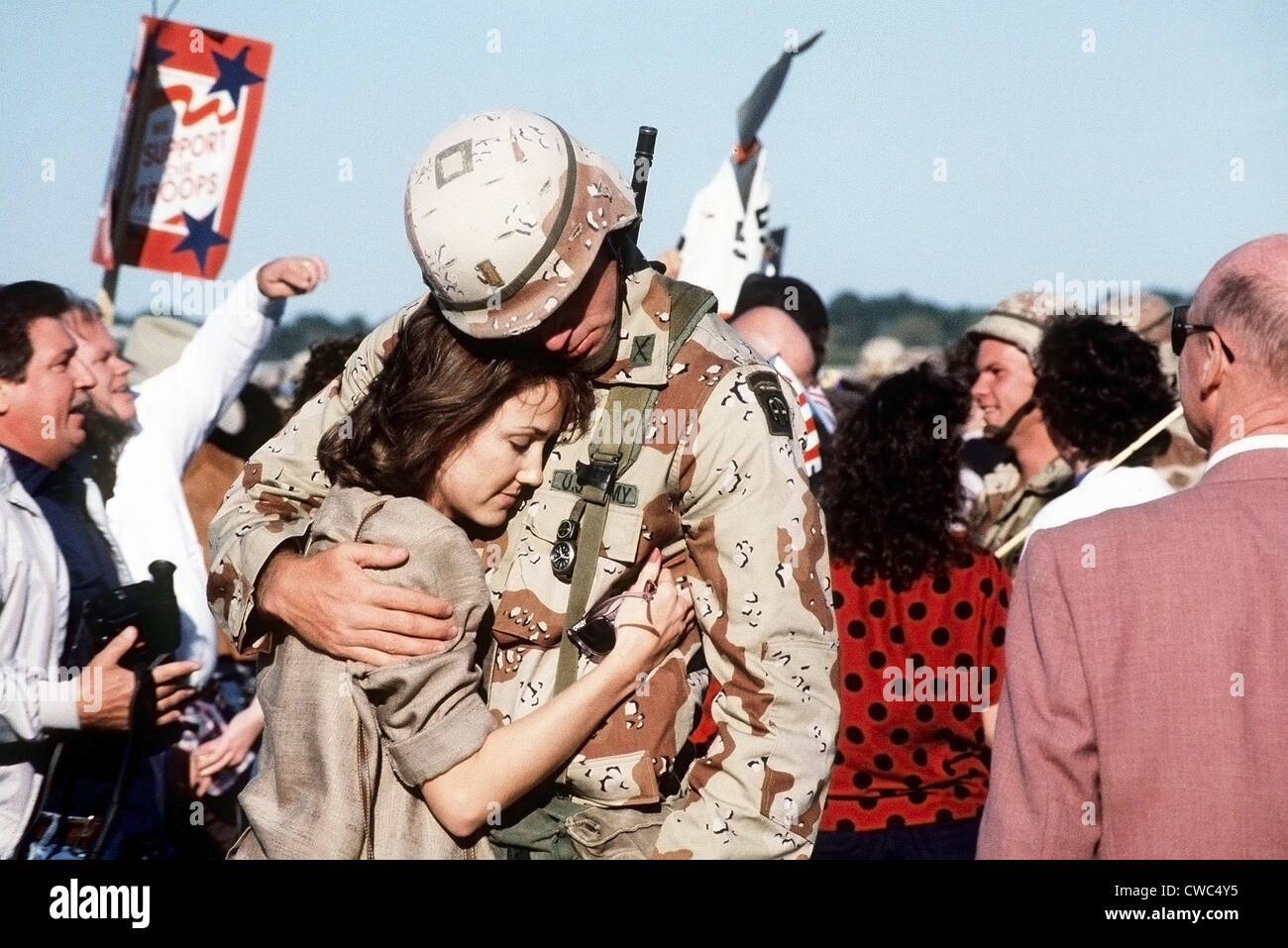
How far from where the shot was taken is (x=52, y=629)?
4.44m

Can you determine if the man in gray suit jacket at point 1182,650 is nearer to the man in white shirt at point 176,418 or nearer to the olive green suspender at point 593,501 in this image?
the olive green suspender at point 593,501

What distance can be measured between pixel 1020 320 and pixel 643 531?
3.96 metres

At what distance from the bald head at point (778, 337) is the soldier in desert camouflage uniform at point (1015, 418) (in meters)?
0.76

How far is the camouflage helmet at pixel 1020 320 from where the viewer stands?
6.28 m

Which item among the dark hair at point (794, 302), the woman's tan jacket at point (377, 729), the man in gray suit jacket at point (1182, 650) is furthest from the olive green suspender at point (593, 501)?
the dark hair at point (794, 302)

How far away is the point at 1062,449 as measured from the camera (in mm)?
5418

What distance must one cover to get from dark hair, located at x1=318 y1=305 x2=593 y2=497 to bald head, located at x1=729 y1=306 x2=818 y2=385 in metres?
3.59

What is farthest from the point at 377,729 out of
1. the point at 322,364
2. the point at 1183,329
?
the point at 322,364

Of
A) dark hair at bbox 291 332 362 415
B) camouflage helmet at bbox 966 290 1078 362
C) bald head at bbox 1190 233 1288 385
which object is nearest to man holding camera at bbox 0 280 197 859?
dark hair at bbox 291 332 362 415

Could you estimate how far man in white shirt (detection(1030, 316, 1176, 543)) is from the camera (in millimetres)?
5262

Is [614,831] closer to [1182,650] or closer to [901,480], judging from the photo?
[1182,650]

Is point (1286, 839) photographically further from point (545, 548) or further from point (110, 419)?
point (110, 419)

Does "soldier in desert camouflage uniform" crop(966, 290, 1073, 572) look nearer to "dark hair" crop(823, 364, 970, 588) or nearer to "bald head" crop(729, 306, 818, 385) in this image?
"bald head" crop(729, 306, 818, 385)
